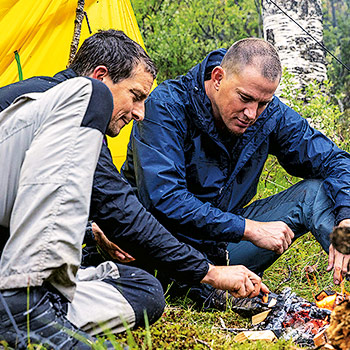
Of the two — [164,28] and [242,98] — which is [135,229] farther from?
[164,28]

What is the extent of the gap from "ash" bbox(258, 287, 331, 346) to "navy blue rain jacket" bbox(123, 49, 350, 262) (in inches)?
18.6

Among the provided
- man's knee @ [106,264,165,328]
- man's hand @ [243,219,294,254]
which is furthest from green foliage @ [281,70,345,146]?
man's knee @ [106,264,165,328]

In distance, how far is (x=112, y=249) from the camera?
2973mm

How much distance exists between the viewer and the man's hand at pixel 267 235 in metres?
3.09

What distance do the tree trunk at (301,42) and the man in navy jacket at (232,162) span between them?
2.68m

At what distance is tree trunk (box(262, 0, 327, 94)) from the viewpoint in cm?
617

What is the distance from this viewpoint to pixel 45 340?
1846 millimetres

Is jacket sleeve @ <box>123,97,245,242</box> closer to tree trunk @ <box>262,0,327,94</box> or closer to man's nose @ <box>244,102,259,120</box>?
man's nose @ <box>244,102,259,120</box>

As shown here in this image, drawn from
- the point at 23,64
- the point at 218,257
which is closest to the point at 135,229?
the point at 218,257

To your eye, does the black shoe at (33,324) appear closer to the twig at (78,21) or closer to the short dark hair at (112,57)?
the short dark hair at (112,57)

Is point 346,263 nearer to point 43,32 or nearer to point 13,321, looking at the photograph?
point 13,321

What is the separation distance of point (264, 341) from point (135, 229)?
79 cm

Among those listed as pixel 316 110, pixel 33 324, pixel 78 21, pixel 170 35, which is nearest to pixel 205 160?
pixel 33 324

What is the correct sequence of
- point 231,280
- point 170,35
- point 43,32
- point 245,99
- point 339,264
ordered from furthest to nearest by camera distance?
1. point 170,35
2. point 43,32
3. point 245,99
4. point 339,264
5. point 231,280
